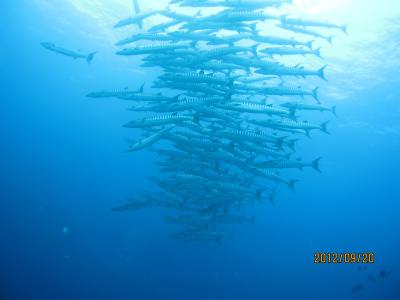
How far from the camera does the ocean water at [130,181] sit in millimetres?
19078

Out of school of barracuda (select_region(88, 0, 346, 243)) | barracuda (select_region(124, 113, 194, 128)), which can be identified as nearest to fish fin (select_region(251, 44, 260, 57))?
school of barracuda (select_region(88, 0, 346, 243))

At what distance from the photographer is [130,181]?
3809 centimetres

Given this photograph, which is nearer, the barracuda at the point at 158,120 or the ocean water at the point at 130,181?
the barracuda at the point at 158,120

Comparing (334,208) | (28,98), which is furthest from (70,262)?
(334,208)

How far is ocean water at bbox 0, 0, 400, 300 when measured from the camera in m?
19.1

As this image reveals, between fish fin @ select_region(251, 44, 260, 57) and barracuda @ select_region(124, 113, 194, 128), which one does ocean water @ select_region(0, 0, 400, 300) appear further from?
barracuda @ select_region(124, 113, 194, 128)

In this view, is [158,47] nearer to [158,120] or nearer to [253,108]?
[158,120]

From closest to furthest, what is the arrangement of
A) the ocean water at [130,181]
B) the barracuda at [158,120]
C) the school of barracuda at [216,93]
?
1. the barracuda at [158,120]
2. the school of barracuda at [216,93]
3. the ocean water at [130,181]

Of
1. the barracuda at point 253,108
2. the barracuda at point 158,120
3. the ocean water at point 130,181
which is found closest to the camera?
the barracuda at point 158,120

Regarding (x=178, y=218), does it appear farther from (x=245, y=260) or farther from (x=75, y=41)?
(x=245, y=260)

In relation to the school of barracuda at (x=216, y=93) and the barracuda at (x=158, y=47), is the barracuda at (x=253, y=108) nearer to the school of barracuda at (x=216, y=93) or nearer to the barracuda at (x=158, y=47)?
the school of barracuda at (x=216, y=93)

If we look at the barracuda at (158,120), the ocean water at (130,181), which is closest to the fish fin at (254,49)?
the barracuda at (158,120)

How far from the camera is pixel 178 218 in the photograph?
12273mm

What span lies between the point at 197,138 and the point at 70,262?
2125 centimetres
